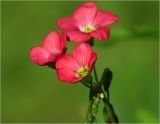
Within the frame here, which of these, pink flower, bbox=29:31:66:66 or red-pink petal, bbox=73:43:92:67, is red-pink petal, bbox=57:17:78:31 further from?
red-pink petal, bbox=73:43:92:67

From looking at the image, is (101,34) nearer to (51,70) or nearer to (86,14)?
(86,14)

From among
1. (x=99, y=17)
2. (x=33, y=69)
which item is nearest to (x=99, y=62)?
(x=33, y=69)

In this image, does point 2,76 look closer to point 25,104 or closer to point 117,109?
point 25,104

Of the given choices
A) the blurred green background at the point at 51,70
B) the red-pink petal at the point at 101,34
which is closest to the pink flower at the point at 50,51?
the red-pink petal at the point at 101,34

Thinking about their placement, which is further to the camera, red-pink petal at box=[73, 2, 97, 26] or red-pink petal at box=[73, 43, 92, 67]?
red-pink petal at box=[73, 2, 97, 26]

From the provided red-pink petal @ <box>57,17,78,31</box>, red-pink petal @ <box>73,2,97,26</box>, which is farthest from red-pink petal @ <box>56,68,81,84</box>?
red-pink petal @ <box>73,2,97,26</box>
